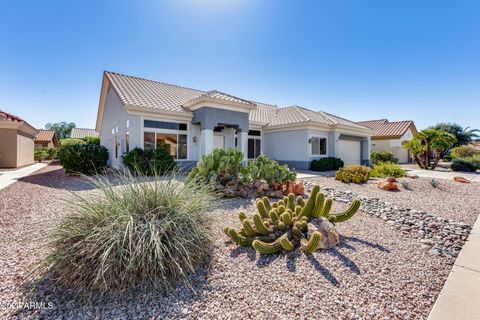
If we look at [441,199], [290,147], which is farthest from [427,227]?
[290,147]

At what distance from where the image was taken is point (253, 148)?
2012 cm

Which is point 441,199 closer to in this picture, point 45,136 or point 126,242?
point 126,242

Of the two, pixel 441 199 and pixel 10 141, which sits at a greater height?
pixel 10 141

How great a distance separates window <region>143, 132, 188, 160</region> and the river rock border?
11327 mm

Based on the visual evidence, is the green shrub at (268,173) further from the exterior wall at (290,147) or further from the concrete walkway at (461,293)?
the exterior wall at (290,147)

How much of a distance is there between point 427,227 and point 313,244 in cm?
384

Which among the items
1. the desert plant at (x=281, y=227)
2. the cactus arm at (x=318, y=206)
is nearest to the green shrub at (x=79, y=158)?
the desert plant at (x=281, y=227)

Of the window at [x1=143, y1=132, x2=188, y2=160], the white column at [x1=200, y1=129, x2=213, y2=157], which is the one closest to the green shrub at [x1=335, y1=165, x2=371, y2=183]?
the white column at [x1=200, y1=129, x2=213, y2=157]

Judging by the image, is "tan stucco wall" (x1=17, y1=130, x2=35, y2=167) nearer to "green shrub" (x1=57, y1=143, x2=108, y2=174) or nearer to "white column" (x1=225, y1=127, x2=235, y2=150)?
"green shrub" (x1=57, y1=143, x2=108, y2=174)

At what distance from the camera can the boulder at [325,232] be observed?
3818 mm

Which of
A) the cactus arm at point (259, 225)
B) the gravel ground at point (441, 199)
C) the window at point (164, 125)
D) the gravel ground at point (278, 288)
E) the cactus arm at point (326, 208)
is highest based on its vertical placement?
the window at point (164, 125)

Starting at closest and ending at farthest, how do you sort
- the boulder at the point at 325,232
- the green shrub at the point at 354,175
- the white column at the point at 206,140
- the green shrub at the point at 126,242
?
1. the green shrub at the point at 126,242
2. the boulder at the point at 325,232
3. the green shrub at the point at 354,175
4. the white column at the point at 206,140

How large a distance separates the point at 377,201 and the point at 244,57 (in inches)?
429

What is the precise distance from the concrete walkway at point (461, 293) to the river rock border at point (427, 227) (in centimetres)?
27
